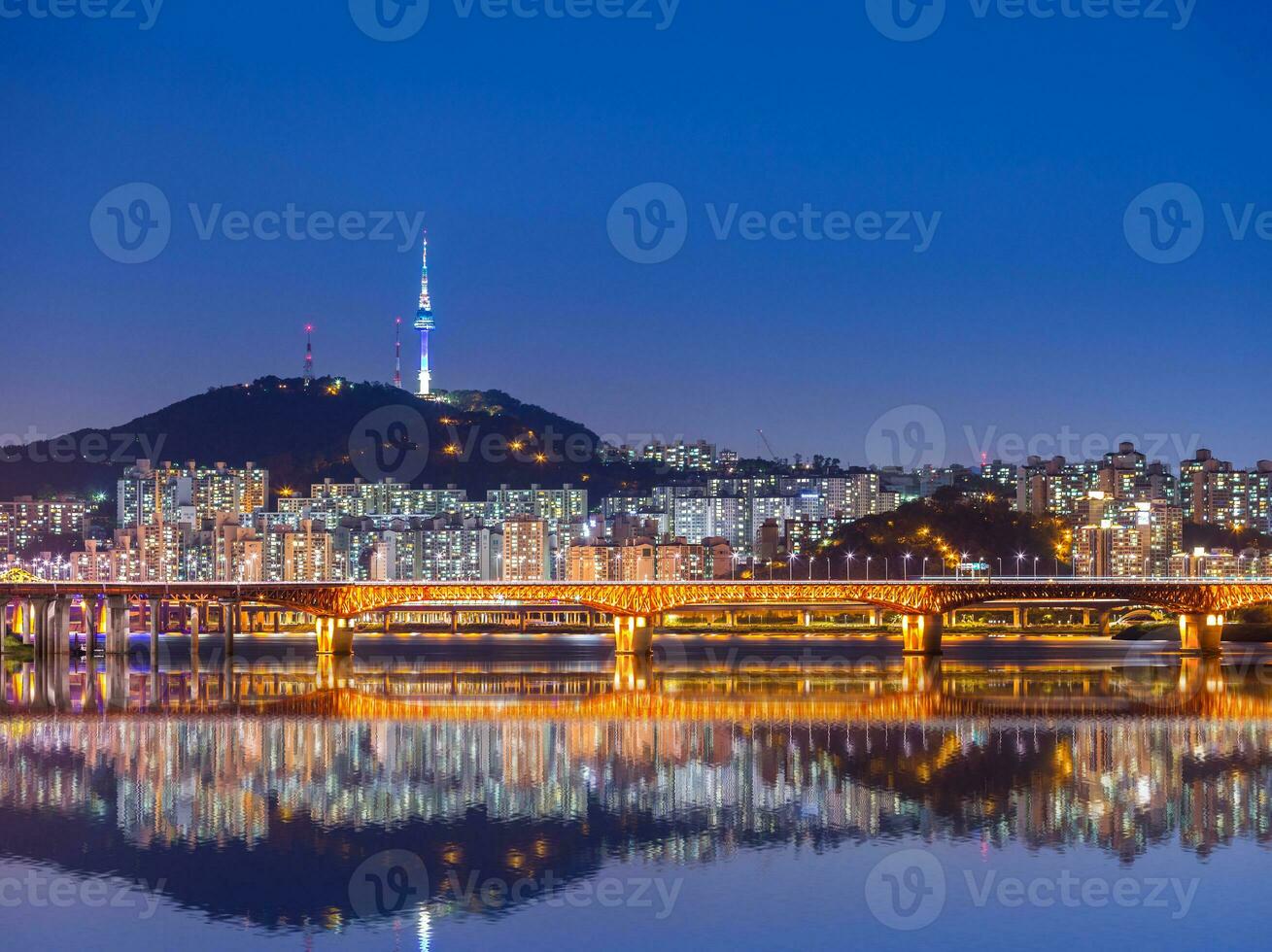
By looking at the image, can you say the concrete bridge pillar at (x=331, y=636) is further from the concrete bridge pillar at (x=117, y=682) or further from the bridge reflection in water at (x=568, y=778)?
the bridge reflection in water at (x=568, y=778)

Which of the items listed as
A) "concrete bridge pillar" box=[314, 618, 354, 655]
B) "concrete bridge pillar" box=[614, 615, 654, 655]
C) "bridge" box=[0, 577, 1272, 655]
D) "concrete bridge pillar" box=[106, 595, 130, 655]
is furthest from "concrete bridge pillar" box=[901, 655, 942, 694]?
"concrete bridge pillar" box=[106, 595, 130, 655]

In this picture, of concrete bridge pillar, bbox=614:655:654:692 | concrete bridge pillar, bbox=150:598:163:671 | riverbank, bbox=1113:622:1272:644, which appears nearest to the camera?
concrete bridge pillar, bbox=614:655:654:692

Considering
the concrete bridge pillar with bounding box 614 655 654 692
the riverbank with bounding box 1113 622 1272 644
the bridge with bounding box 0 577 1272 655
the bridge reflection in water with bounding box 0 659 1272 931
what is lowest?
the riverbank with bounding box 1113 622 1272 644

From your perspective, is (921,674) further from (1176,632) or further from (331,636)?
(1176,632)

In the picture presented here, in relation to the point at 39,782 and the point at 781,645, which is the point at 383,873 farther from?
the point at 781,645

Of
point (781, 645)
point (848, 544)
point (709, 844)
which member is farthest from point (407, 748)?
point (848, 544)

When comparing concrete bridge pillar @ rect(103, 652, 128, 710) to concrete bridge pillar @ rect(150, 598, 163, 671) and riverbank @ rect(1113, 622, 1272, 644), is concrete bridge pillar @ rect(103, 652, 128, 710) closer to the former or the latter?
concrete bridge pillar @ rect(150, 598, 163, 671)
